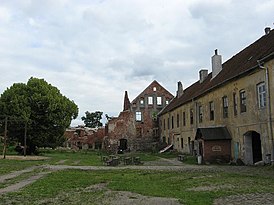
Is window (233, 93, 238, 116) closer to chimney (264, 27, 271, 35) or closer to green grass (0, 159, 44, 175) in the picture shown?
chimney (264, 27, 271, 35)

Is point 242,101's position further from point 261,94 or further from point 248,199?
point 248,199

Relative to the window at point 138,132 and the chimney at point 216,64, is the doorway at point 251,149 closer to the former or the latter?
the chimney at point 216,64

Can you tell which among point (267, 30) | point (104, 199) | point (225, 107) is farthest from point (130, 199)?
point (267, 30)

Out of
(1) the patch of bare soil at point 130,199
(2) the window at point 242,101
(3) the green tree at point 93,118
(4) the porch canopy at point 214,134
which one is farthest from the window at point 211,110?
(3) the green tree at point 93,118

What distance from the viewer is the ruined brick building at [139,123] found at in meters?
52.8

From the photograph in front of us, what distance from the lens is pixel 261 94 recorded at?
21281 millimetres

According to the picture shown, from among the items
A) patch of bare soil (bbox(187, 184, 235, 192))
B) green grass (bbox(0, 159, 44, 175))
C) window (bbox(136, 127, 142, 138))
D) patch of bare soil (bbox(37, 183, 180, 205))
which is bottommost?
patch of bare soil (bbox(37, 183, 180, 205))

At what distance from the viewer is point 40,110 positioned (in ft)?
139

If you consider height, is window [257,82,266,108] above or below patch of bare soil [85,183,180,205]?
above

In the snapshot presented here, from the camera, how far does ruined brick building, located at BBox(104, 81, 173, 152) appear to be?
52781mm

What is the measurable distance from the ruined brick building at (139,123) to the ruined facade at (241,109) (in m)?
18.8

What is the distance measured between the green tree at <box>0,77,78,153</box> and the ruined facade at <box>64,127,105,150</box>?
20.1 metres

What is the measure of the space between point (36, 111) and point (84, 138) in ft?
77.9

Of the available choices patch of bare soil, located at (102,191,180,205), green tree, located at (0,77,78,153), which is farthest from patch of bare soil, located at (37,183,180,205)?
green tree, located at (0,77,78,153)
